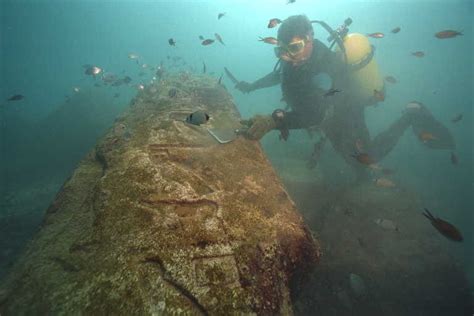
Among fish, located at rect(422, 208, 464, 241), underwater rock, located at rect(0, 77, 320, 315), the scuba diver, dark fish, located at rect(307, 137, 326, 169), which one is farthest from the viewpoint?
dark fish, located at rect(307, 137, 326, 169)

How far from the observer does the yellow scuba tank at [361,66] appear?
8.77m

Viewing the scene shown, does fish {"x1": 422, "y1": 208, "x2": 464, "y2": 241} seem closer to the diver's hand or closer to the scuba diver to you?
the scuba diver

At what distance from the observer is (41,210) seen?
11.8 m

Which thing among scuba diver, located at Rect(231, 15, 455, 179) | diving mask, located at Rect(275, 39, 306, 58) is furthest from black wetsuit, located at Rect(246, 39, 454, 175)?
diving mask, located at Rect(275, 39, 306, 58)

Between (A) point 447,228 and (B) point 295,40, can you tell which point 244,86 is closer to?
(B) point 295,40

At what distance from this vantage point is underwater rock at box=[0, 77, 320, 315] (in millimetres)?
2258

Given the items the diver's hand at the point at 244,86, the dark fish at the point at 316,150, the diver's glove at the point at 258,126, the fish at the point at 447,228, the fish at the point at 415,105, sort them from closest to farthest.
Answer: the fish at the point at 447,228, the diver's glove at the point at 258,126, the diver's hand at the point at 244,86, the dark fish at the point at 316,150, the fish at the point at 415,105

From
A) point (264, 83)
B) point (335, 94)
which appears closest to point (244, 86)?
point (264, 83)

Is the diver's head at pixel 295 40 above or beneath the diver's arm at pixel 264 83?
above

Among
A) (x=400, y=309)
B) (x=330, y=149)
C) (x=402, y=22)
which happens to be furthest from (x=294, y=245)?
(x=402, y=22)

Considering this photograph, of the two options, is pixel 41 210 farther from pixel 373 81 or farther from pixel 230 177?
pixel 373 81

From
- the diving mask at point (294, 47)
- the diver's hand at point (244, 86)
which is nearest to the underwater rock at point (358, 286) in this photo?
the diving mask at point (294, 47)

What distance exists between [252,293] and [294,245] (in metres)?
0.96

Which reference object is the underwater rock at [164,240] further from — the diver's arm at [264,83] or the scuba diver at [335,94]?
the diver's arm at [264,83]
